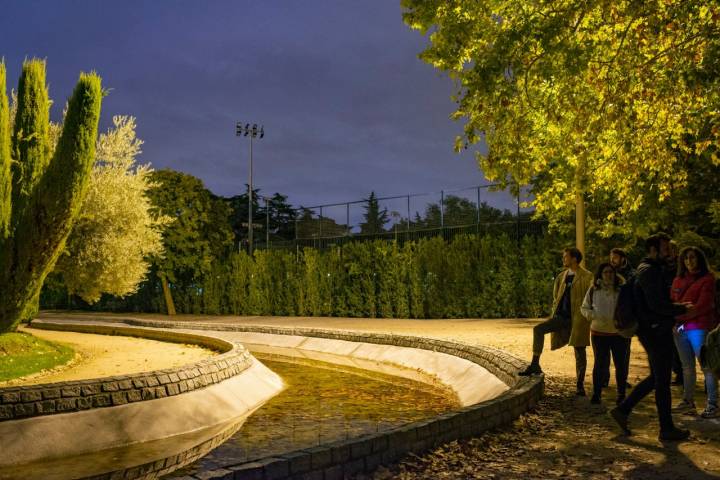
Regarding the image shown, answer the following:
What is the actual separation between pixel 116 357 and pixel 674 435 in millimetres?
12774

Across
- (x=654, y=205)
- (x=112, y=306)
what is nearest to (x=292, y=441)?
(x=654, y=205)

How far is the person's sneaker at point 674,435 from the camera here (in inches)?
276

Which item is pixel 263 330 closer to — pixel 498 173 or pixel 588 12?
pixel 498 173

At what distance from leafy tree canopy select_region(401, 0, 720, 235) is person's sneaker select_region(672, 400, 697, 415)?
4.98m

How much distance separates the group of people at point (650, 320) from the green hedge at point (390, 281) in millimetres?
17197

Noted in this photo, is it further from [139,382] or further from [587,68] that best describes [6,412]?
[587,68]

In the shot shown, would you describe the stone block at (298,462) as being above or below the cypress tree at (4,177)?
below

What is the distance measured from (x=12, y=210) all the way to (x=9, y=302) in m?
2.06

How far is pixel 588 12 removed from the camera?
10.9 m

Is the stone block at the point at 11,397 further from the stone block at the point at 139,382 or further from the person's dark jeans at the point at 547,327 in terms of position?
the person's dark jeans at the point at 547,327

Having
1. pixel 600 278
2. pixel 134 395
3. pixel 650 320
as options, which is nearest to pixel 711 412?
pixel 650 320

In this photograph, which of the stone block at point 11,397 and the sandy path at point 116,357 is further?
the sandy path at point 116,357

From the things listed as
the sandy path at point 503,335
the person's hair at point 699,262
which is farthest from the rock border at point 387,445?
the sandy path at point 503,335

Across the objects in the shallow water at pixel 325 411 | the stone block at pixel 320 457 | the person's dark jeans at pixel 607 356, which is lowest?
the shallow water at pixel 325 411
